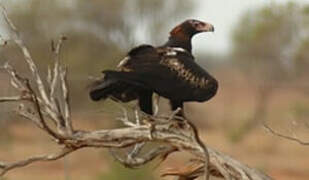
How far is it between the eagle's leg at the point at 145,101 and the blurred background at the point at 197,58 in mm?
7518

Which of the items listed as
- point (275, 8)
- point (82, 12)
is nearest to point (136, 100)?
point (275, 8)

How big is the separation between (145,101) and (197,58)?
1116 centimetres

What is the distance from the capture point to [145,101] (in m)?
4.42

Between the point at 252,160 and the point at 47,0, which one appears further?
the point at 47,0

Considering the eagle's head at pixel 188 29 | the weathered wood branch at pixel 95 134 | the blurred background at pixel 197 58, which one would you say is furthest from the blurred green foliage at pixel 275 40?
the weathered wood branch at pixel 95 134

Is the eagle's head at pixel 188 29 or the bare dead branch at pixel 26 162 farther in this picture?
the eagle's head at pixel 188 29

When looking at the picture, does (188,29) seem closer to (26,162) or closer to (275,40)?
(26,162)

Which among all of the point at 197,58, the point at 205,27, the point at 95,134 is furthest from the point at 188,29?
the point at 197,58

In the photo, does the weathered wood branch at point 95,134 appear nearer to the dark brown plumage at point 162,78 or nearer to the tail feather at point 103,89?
the tail feather at point 103,89

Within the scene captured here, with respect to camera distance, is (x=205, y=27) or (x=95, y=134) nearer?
(x=95, y=134)

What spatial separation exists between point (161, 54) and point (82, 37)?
15.3 meters

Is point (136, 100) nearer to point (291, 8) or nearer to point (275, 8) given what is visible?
point (291, 8)

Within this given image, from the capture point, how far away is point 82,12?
21.4 meters

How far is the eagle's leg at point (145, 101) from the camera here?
4402 mm
